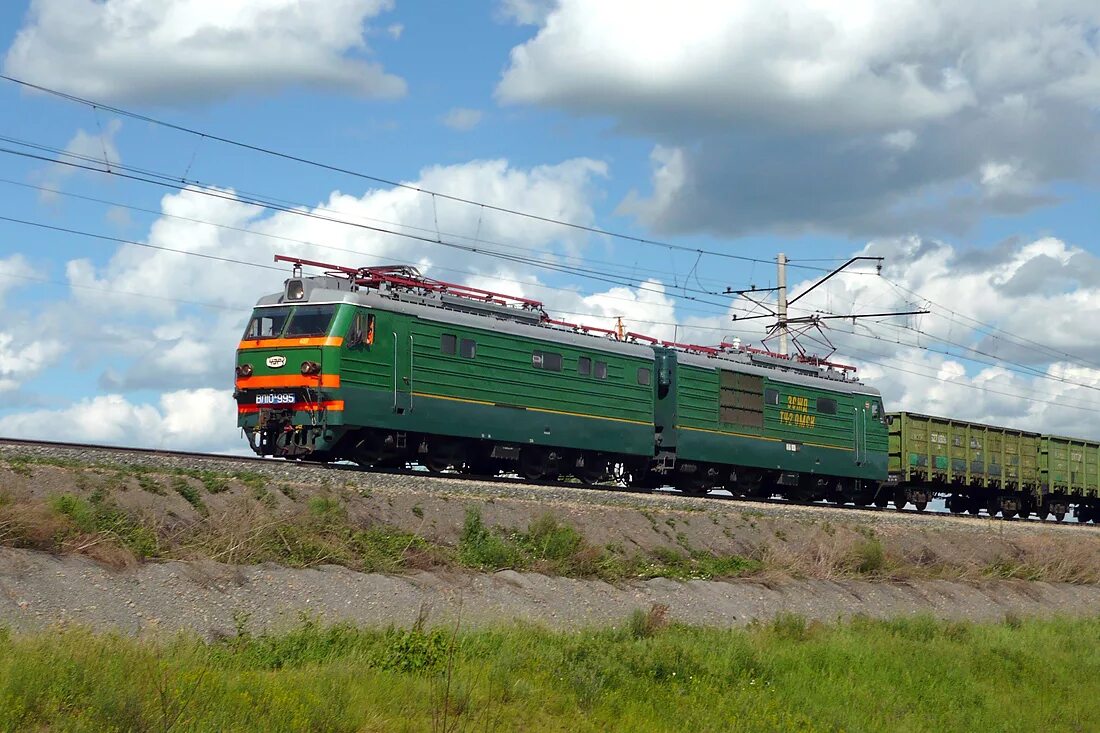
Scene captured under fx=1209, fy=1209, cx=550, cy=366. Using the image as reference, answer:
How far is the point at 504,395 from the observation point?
29.3m

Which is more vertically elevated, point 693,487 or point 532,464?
point 532,464

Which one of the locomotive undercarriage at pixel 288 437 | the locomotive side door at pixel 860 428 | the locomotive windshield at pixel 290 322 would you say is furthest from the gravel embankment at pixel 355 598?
the locomotive side door at pixel 860 428

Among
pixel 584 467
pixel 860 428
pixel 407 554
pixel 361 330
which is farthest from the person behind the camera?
pixel 860 428

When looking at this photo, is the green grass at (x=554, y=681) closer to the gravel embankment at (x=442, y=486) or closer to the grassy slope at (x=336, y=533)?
the grassy slope at (x=336, y=533)

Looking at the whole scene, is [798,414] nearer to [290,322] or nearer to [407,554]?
[290,322]

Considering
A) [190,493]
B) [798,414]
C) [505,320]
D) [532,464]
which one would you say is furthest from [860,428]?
[190,493]

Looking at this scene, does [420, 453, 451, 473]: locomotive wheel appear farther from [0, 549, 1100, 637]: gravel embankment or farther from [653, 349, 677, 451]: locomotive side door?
[653, 349, 677, 451]: locomotive side door

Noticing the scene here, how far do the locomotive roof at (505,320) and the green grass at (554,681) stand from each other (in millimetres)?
10193

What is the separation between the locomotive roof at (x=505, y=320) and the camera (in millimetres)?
26750

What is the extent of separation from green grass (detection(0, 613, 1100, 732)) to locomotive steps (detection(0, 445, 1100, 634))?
1.51 metres

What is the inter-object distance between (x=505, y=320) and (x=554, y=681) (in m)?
15.6

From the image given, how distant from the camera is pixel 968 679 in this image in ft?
65.8

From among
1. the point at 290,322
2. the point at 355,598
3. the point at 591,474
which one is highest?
the point at 290,322

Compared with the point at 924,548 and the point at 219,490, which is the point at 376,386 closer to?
the point at 219,490
